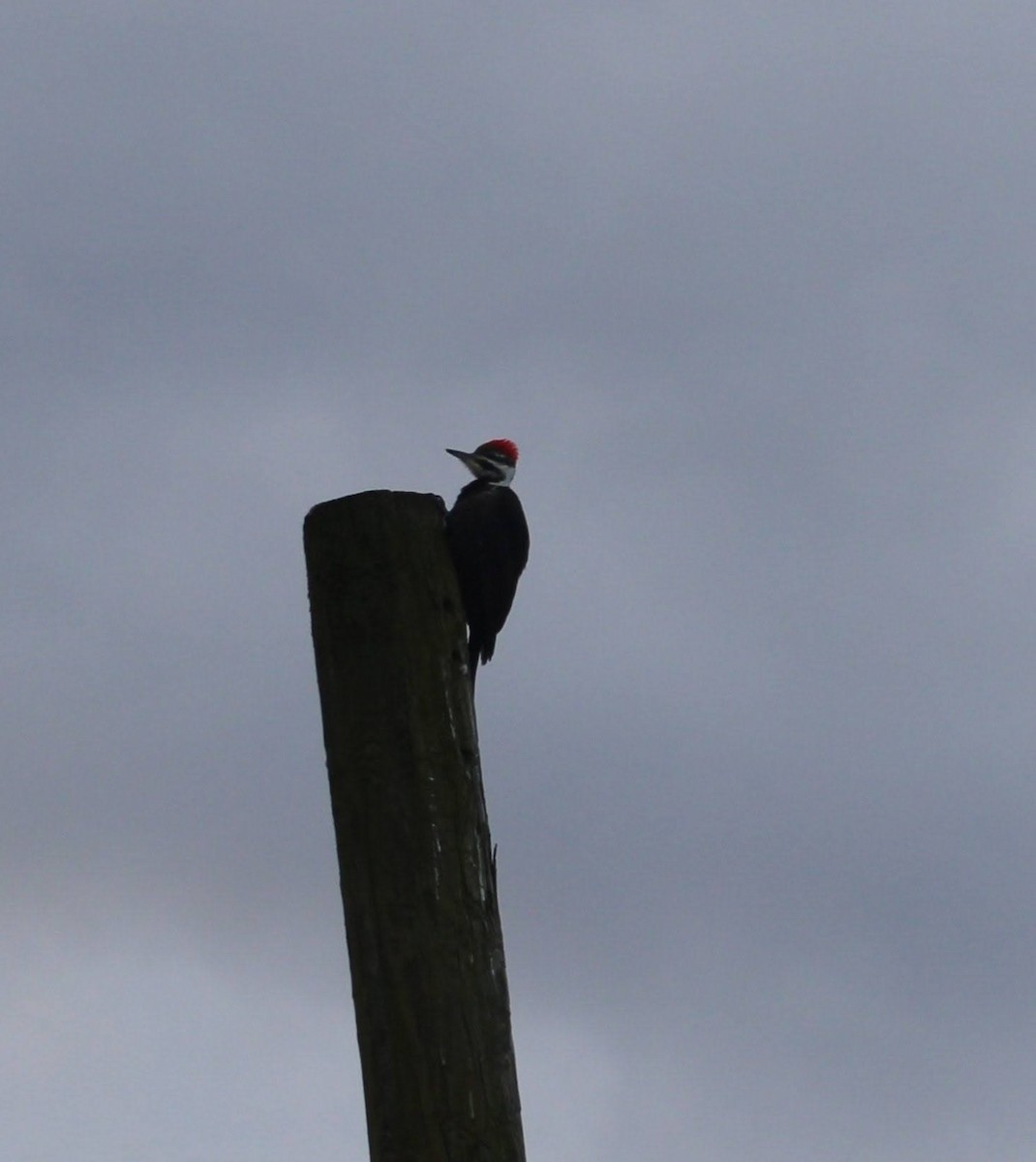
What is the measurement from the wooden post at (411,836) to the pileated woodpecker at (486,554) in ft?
1.31

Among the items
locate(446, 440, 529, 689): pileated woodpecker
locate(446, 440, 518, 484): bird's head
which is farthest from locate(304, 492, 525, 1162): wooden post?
locate(446, 440, 518, 484): bird's head

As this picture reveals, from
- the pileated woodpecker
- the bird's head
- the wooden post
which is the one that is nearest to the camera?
the wooden post

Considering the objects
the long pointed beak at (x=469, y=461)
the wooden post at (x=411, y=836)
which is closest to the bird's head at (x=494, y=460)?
the long pointed beak at (x=469, y=461)

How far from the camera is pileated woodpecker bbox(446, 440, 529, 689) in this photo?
4.29m

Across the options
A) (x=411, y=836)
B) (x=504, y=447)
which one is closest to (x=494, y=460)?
(x=504, y=447)

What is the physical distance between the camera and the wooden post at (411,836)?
294 cm

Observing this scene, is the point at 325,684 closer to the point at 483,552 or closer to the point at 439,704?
the point at 439,704

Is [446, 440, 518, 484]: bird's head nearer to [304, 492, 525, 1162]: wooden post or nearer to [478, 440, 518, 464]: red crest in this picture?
[478, 440, 518, 464]: red crest

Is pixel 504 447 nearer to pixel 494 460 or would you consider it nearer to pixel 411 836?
pixel 494 460

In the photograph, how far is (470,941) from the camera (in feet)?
10.0

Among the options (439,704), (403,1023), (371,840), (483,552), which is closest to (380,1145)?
(403,1023)

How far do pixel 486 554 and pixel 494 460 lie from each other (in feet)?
9.81

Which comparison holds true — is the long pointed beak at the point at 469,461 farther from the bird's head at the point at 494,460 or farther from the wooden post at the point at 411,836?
the wooden post at the point at 411,836

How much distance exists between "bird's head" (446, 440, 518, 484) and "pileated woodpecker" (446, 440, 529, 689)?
1.43 m
